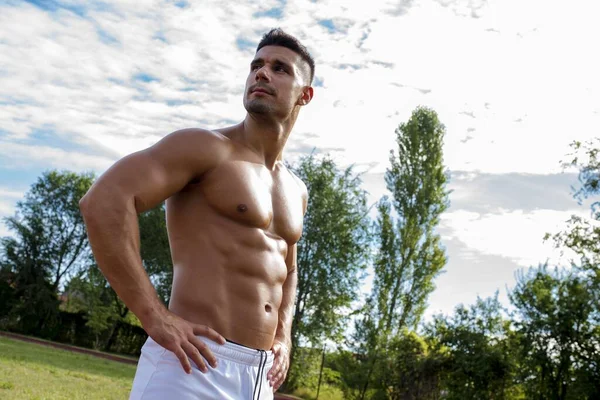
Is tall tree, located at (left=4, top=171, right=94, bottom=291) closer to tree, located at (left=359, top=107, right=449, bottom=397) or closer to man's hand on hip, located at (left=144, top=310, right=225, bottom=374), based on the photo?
tree, located at (left=359, top=107, right=449, bottom=397)

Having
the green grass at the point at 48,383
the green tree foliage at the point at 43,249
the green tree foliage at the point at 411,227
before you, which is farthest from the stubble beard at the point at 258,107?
the green tree foliage at the point at 43,249

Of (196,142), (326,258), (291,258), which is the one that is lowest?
(291,258)

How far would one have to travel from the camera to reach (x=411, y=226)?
28.6 meters

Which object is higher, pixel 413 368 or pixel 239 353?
pixel 413 368

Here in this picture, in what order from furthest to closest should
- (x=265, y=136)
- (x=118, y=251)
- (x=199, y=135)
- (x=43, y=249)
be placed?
(x=43, y=249)
(x=265, y=136)
(x=199, y=135)
(x=118, y=251)

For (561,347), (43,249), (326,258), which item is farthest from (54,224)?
(561,347)

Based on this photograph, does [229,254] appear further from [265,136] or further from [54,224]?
[54,224]

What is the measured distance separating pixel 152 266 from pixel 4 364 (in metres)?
21.1

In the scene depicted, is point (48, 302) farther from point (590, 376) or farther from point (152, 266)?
point (590, 376)

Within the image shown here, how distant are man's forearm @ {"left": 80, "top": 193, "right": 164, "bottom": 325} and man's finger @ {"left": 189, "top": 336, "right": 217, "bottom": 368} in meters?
0.18

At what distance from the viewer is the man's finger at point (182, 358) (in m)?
2.22

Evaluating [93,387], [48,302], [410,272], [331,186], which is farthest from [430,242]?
[48,302]

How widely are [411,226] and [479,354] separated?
12.3 m

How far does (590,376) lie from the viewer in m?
17.2
